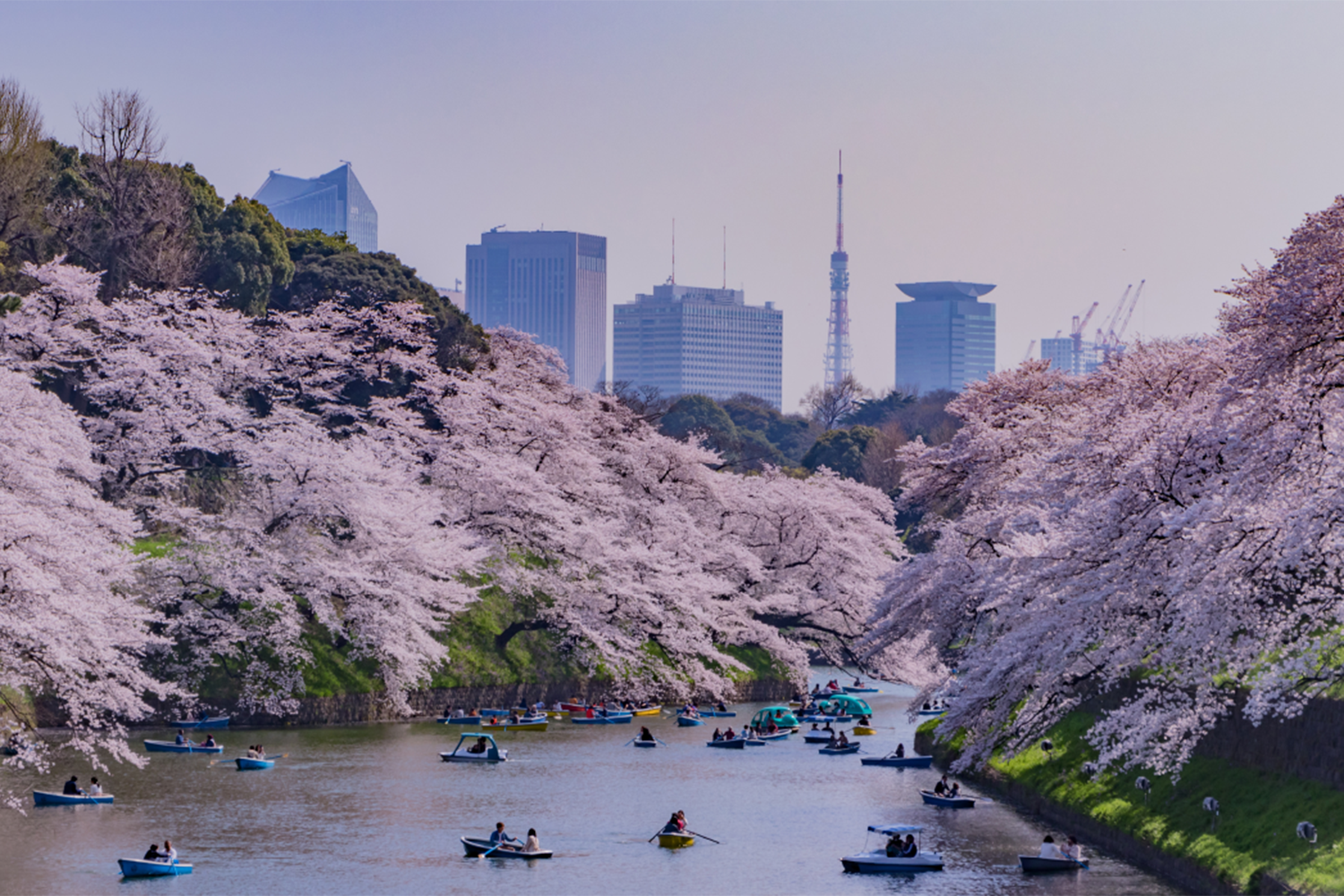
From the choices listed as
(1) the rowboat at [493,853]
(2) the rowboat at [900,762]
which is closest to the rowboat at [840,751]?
(2) the rowboat at [900,762]

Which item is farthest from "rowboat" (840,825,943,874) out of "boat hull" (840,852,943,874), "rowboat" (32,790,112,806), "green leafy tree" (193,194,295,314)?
"green leafy tree" (193,194,295,314)

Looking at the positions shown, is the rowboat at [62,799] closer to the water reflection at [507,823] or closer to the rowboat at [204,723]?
the water reflection at [507,823]

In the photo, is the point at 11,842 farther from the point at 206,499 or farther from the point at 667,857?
the point at 206,499

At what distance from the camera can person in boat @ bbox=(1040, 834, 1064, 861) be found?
31.9 meters

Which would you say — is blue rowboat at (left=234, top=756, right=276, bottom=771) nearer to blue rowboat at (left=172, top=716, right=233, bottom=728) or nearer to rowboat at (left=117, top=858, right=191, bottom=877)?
blue rowboat at (left=172, top=716, right=233, bottom=728)

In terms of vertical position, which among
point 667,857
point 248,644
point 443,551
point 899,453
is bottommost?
point 667,857

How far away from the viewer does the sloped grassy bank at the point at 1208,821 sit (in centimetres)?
2594

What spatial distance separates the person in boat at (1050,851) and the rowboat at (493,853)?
11.2 meters

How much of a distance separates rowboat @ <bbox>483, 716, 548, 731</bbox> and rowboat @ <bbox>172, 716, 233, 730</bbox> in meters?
9.73

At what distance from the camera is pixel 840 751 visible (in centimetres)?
5378

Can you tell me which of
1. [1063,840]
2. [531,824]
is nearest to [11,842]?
[531,824]

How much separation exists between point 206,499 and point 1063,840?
142ft

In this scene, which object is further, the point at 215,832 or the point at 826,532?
the point at 826,532

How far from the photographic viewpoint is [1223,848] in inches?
1142
